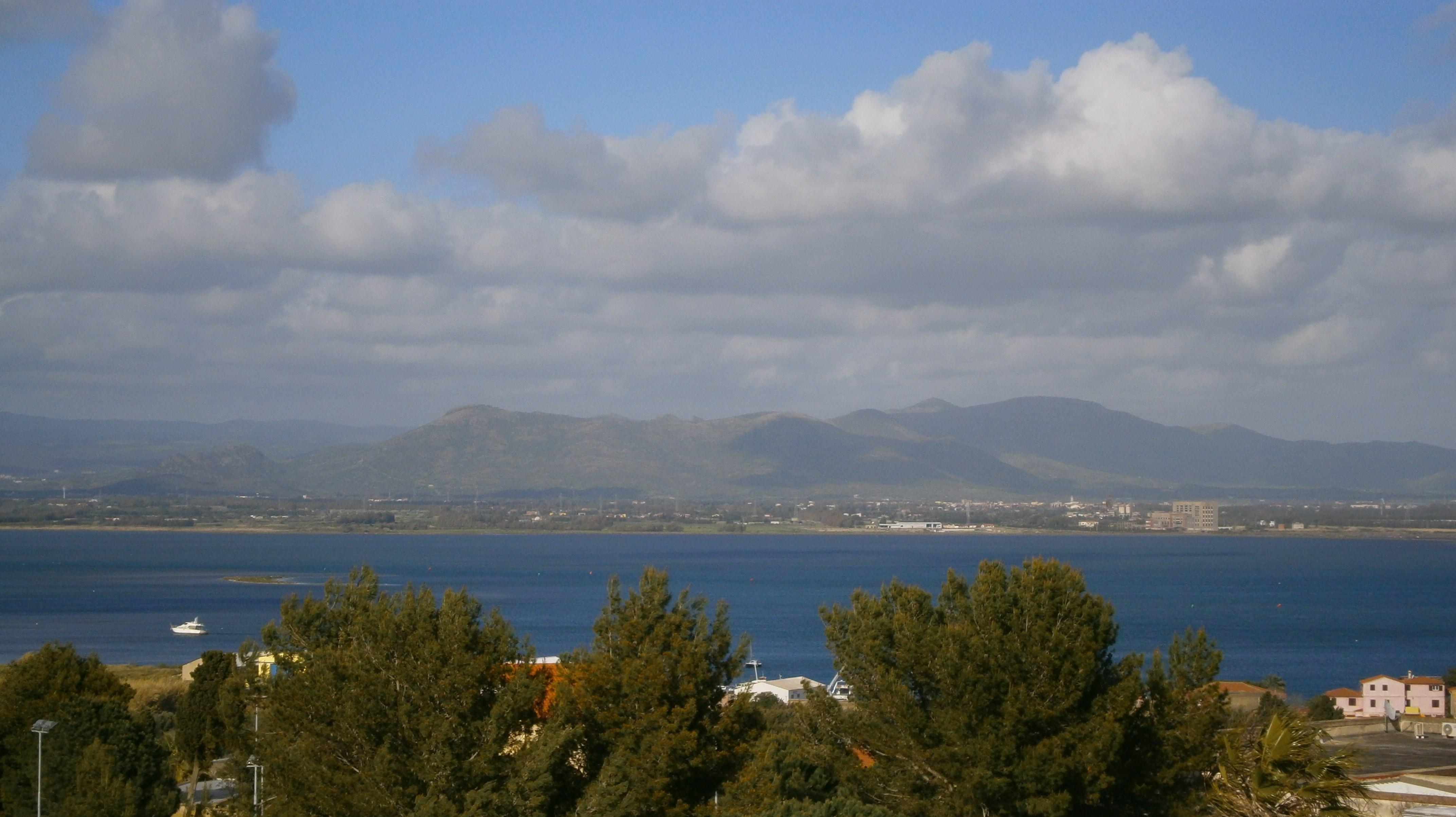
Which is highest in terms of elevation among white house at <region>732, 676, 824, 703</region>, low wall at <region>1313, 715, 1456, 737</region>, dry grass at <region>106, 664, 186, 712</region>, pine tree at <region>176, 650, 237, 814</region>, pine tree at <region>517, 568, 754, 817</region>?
pine tree at <region>517, 568, 754, 817</region>

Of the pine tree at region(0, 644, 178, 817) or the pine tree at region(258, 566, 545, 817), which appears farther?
the pine tree at region(0, 644, 178, 817)

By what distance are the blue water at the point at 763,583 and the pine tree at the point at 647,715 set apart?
35.3 metres

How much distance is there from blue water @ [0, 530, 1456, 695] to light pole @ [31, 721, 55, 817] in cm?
3546

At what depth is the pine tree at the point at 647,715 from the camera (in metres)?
12.2

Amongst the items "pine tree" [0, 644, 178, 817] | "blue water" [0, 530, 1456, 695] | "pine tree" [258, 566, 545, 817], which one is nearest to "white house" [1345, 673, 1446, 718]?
"blue water" [0, 530, 1456, 695]

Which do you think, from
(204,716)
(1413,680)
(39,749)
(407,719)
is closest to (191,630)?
(204,716)

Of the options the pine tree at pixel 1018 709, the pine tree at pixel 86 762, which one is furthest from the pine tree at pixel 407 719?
the pine tree at pixel 1018 709

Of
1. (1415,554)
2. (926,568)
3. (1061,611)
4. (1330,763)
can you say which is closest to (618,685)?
(1061,611)

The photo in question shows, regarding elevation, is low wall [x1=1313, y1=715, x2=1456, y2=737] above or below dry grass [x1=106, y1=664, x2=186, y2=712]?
above

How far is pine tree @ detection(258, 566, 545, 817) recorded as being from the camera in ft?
36.6

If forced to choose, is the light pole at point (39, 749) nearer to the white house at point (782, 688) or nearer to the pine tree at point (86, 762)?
the pine tree at point (86, 762)

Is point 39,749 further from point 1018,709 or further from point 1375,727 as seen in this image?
point 1375,727

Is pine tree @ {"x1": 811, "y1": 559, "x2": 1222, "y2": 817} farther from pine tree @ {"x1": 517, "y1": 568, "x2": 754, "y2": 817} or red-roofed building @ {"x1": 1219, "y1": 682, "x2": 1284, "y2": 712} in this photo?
red-roofed building @ {"x1": 1219, "y1": 682, "x2": 1284, "y2": 712}

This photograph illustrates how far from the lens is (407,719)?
11297mm
